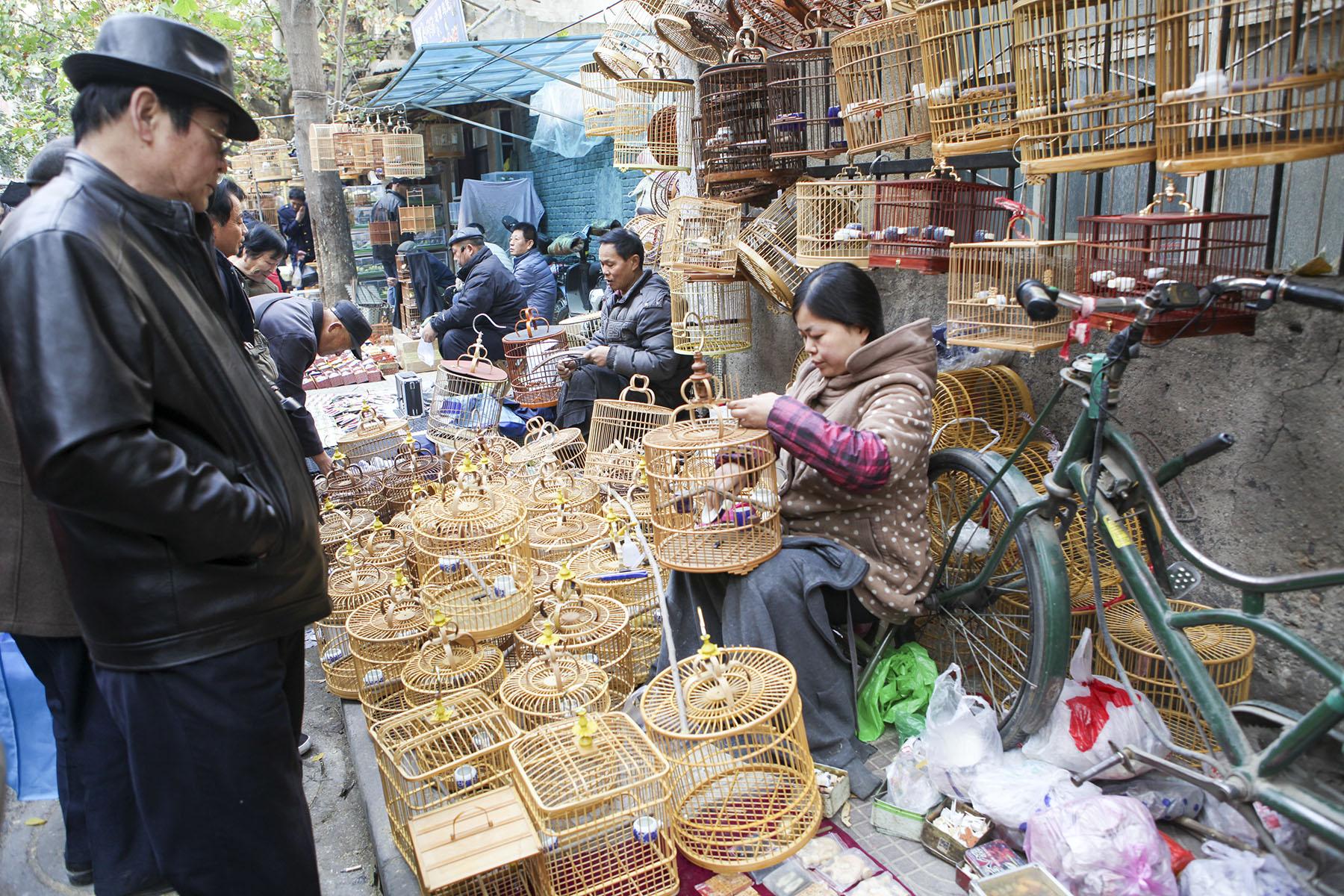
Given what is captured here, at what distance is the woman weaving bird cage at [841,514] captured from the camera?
2986 millimetres

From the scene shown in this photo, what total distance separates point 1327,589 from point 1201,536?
1.31ft

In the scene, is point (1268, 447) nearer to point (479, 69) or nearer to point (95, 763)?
point (95, 763)

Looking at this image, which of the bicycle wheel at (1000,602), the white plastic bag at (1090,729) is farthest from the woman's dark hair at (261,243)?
the white plastic bag at (1090,729)

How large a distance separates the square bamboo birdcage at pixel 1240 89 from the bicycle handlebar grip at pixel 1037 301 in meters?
0.42

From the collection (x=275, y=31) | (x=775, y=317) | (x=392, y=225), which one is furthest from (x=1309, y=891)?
(x=275, y=31)

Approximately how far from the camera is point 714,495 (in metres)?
3.30

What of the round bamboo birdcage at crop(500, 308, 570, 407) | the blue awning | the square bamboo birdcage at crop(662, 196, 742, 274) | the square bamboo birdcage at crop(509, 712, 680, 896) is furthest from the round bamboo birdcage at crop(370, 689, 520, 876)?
the blue awning

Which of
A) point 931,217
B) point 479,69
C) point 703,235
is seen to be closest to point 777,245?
point 703,235

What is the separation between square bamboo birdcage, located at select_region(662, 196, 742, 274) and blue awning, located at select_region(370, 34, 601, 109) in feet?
16.7

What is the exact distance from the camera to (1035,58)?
2.85m

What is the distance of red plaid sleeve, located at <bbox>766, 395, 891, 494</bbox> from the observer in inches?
114

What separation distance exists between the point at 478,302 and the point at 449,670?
5373mm

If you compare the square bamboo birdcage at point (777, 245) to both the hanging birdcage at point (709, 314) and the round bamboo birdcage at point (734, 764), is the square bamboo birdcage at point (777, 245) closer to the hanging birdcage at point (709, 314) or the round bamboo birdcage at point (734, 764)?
the hanging birdcage at point (709, 314)

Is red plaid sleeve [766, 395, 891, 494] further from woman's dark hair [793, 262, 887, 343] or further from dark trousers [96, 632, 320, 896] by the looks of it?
dark trousers [96, 632, 320, 896]
